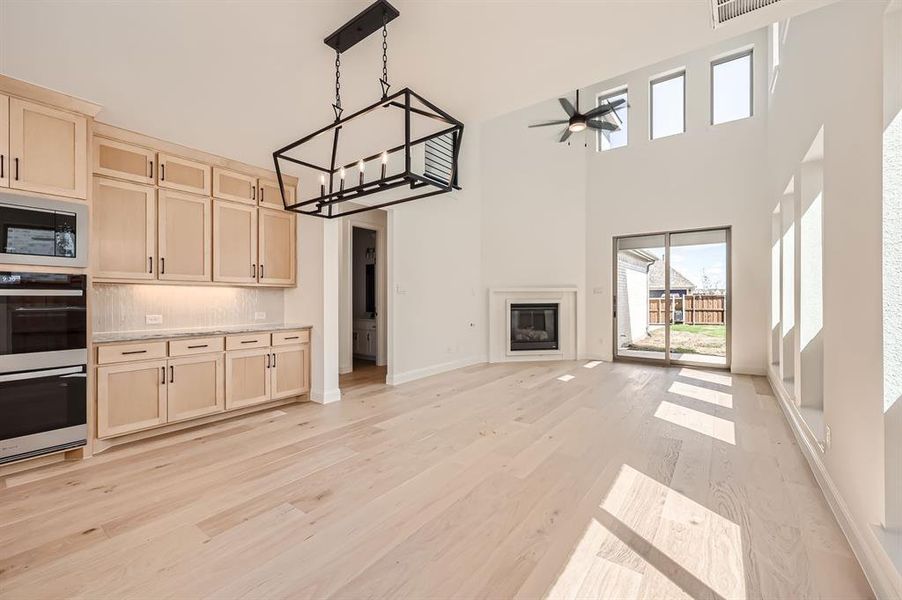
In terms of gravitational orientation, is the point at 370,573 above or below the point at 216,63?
below

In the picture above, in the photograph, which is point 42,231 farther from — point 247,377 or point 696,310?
point 696,310

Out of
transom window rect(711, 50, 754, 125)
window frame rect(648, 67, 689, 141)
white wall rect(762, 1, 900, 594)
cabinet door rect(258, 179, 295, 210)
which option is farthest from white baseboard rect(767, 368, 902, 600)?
window frame rect(648, 67, 689, 141)

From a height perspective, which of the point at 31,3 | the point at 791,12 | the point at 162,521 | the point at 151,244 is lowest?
the point at 162,521

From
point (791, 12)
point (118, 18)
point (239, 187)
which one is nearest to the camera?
point (791, 12)

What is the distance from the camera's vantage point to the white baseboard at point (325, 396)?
4305 mm

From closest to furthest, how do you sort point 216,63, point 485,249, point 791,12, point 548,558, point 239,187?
point 548,558 < point 791,12 < point 216,63 < point 239,187 < point 485,249

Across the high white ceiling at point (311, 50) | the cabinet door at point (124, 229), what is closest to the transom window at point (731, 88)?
the high white ceiling at point (311, 50)

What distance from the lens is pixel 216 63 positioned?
2.60 m

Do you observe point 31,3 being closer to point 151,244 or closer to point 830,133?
point 151,244

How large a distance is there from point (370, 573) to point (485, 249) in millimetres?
5981

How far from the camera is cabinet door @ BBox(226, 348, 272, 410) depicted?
372cm

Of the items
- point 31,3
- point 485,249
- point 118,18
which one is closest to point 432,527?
point 118,18

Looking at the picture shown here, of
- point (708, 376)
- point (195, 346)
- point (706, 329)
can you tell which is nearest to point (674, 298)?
point (706, 329)

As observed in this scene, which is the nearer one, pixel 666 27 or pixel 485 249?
pixel 666 27
